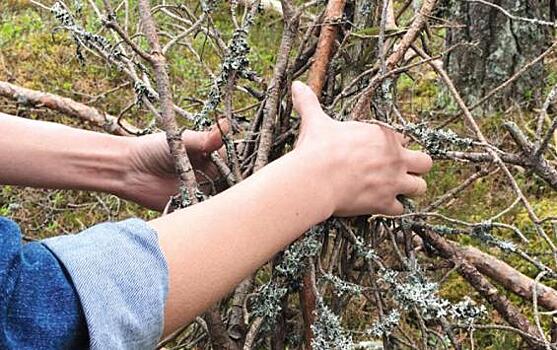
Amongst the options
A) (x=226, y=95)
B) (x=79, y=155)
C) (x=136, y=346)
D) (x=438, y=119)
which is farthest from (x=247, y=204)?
(x=438, y=119)

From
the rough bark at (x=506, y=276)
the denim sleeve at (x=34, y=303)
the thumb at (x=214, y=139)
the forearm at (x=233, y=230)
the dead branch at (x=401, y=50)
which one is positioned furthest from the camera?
the rough bark at (x=506, y=276)

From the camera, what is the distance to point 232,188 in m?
0.85

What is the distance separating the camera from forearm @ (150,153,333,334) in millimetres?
773

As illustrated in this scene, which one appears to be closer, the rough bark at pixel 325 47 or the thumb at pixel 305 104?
the thumb at pixel 305 104

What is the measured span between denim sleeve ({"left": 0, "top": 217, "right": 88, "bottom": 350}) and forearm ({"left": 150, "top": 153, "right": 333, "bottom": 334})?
0.10 meters

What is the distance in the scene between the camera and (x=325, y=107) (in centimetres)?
109

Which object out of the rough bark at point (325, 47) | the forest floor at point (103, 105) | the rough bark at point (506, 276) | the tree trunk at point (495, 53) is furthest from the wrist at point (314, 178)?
the tree trunk at point (495, 53)

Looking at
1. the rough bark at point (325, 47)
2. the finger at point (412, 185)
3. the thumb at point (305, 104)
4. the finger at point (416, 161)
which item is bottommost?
the finger at point (412, 185)

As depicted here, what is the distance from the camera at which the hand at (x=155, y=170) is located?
1.14 m

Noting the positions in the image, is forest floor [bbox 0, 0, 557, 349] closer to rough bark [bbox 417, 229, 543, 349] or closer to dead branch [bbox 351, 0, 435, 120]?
rough bark [bbox 417, 229, 543, 349]

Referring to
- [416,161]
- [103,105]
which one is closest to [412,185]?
[416,161]

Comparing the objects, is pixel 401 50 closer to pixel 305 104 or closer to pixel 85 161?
pixel 305 104

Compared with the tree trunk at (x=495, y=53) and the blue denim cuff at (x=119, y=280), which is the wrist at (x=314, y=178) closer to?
the blue denim cuff at (x=119, y=280)

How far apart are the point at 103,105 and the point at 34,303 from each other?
2334 millimetres
